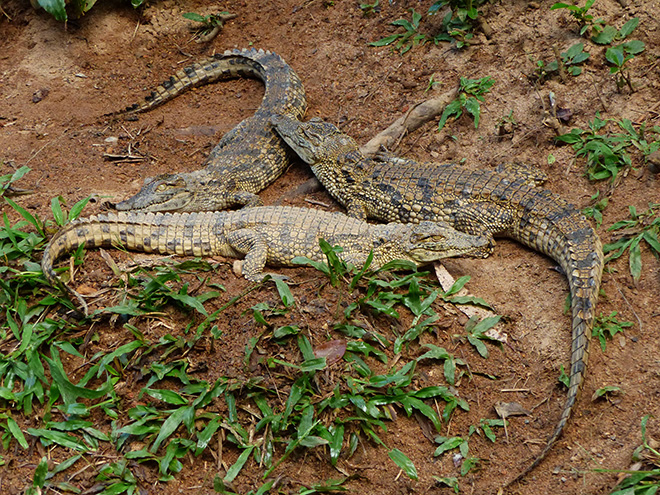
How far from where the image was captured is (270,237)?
4.99m

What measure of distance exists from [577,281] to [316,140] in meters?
2.99

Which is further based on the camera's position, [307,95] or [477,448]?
[307,95]

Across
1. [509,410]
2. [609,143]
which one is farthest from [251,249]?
[609,143]

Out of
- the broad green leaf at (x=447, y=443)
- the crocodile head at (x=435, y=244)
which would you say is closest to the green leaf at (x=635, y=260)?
the crocodile head at (x=435, y=244)

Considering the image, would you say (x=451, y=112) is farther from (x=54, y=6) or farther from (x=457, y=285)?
(x=54, y=6)

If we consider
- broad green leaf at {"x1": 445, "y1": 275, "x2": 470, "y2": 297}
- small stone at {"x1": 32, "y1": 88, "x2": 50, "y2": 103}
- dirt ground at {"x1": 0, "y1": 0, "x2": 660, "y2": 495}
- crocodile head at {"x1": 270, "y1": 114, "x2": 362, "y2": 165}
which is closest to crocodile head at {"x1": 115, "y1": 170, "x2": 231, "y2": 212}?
dirt ground at {"x1": 0, "y1": 0, "x2": 660, "y2": 495}

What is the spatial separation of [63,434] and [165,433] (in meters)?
0.65

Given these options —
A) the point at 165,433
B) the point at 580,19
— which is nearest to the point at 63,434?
the point at 165,433

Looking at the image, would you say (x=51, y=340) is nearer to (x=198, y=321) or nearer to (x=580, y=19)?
(x=198, y=321)

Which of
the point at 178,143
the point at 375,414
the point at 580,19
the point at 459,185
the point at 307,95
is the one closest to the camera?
the point at 375,414

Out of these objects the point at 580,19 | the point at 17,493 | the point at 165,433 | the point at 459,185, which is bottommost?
the point at 17,493

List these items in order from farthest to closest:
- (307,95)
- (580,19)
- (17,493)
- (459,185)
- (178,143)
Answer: (307,95) → (178,143) → (580,19) → (459,185) → (17,493)

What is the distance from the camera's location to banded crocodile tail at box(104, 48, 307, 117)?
697 centimetres

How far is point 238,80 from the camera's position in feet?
25.2
